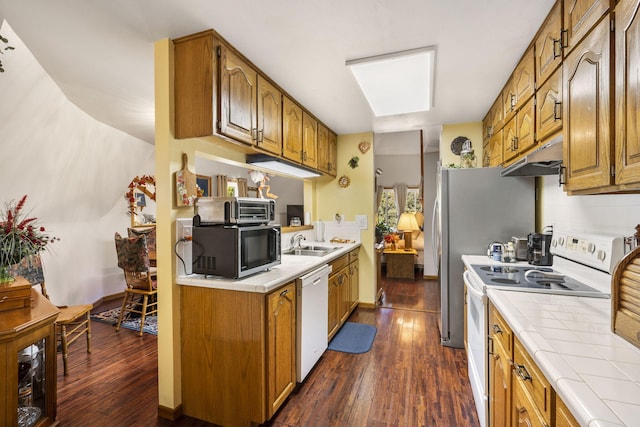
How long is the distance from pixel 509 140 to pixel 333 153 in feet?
6.61

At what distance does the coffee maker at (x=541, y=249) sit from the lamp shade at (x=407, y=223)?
140 inches

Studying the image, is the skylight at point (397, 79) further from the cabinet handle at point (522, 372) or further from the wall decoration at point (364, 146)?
the cabinet handle at point (522, 372)

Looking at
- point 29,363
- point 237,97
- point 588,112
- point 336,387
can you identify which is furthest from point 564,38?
point 29,363

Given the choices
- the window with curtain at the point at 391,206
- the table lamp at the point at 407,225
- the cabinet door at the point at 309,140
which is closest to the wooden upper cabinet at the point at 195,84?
the cabinet door at the point at 309,140

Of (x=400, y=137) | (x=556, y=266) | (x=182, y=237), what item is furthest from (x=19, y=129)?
(x=400, y=137)

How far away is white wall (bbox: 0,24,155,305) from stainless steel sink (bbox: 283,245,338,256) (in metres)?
2.45

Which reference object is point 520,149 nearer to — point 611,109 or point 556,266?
point 556,266

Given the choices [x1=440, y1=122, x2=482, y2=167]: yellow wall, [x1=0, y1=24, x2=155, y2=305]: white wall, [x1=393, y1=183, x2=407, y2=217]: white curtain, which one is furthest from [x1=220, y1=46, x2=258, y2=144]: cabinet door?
[x1=393, y1=183, x2=407, y2=217]: white curtain

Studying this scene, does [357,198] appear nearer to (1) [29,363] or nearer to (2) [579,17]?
(2) [579,17]

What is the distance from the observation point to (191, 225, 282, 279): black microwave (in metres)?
1.72

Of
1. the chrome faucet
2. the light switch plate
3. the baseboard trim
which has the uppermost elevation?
the light switch plate

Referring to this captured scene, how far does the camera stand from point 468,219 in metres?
2.70

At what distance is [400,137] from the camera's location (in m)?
5.69

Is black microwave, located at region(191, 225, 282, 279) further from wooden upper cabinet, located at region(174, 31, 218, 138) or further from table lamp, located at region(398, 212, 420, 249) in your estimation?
table lamp, located at region(398, 212, 420, 249)
